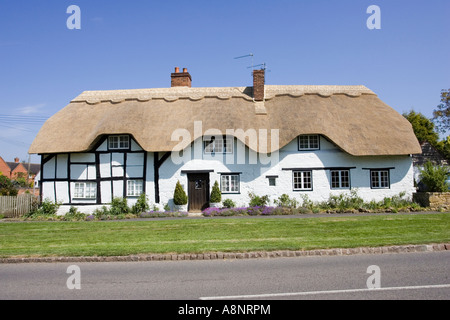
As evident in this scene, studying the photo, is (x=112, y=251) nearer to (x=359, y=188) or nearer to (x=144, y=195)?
(x=144, y=195)

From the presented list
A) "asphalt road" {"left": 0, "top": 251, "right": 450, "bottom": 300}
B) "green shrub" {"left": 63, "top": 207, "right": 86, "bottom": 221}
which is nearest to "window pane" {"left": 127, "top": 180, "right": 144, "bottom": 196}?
"green shrub" {"left": 63, "top": 207, "right": 86, "bottom": 221}

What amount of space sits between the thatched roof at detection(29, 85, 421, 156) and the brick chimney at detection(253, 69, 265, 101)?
20.1 inches

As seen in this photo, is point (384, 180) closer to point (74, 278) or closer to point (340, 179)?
point (340, 179)

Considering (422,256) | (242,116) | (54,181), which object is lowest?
(422,256)

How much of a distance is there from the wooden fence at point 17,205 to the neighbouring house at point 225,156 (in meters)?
1.11

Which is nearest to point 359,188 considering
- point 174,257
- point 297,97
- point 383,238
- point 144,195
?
point 297,97

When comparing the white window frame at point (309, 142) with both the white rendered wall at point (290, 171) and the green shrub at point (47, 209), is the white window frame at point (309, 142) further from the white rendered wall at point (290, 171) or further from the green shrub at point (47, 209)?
the green shrub at point (47, 209)

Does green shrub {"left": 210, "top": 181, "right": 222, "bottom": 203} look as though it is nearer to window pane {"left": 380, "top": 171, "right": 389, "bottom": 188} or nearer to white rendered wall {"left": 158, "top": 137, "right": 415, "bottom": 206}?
white rendered wall {"left": 158, "top": 137, "right": 415, "bottom": 206}

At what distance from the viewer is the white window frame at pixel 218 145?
2238cm

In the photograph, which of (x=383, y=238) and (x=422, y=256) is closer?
(x=422, y=256)

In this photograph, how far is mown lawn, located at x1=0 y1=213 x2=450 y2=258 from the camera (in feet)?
32.9
